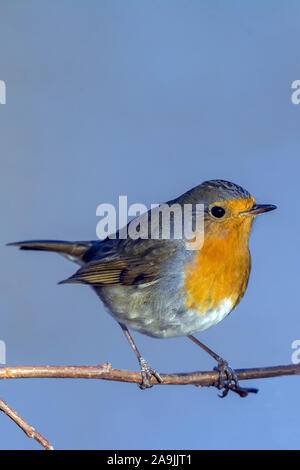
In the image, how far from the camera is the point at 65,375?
1.58 metres

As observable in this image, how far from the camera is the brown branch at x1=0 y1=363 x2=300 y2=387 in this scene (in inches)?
60.7

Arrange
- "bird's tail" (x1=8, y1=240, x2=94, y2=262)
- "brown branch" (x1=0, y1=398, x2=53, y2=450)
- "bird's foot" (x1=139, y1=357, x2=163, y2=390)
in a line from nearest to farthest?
1. "brown branch" (x1=0, y1=398, x2=53, y2=450)
2. "bird's foot" (x1=139, y1=357, x2=163, y2=390)
3. "bird's tail" (x1=8, y1=240, x2=94, y2=262)

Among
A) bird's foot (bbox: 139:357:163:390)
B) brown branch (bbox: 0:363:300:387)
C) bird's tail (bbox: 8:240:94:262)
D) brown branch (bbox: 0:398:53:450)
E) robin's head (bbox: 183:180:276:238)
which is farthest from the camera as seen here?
bird's tail (bbox: 8:240:94:262)

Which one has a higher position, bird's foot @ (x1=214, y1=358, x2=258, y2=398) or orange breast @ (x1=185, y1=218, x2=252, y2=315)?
orange breast @ (x1=185, y1=218, x2=252, y2=315)

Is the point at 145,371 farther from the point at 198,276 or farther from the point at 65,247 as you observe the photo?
the point at 65,247

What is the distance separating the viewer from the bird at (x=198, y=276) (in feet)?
7.79

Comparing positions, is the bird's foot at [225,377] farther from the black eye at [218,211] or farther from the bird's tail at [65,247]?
the bird's tail at [65,247]

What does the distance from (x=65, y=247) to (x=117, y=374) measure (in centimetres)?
144

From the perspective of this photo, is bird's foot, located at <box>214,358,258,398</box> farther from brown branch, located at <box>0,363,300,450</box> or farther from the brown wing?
the brown wing

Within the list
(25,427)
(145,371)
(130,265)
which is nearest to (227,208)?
(130,265)

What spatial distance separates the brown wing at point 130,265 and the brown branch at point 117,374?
51 cm

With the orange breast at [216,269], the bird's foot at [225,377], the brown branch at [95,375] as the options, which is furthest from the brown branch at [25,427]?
the orange breast at [216,269]

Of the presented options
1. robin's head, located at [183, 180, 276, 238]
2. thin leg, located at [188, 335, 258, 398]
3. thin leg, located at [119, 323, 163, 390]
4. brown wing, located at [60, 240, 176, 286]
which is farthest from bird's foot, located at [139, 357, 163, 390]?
robin's head, located at [183, 180, 276, 238]
